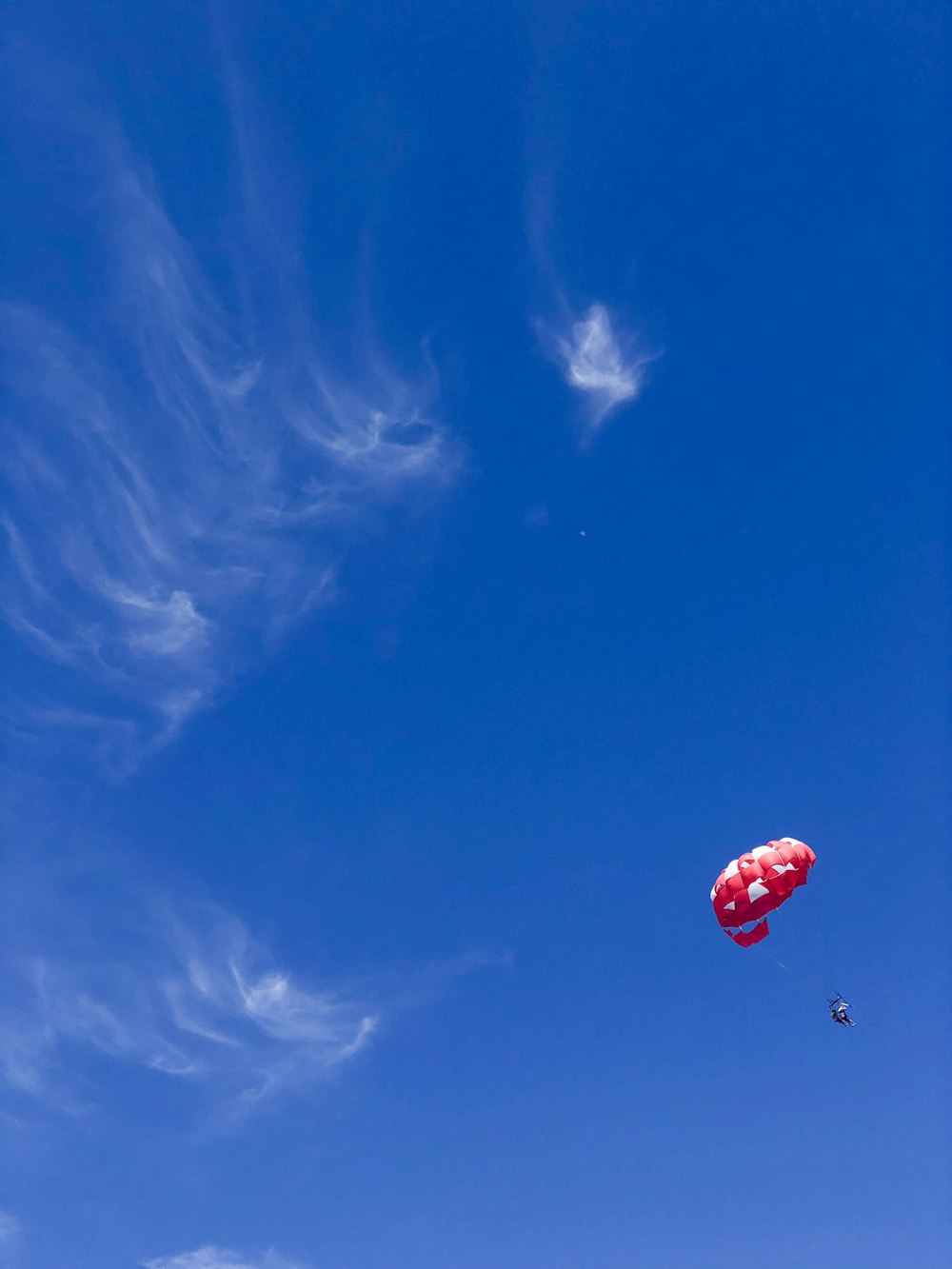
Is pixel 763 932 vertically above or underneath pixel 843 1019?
above

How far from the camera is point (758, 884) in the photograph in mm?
75688

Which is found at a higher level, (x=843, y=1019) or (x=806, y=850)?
(x=806, y=850)

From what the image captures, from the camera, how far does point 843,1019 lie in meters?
81.8

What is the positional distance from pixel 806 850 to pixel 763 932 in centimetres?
759

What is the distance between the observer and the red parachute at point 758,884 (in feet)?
248

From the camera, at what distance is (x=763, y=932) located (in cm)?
7912

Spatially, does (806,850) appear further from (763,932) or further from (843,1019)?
(843,1019)

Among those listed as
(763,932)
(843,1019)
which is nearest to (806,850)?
(763,932)

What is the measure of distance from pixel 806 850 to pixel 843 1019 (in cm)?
1583

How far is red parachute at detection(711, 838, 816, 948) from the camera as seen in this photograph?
248ft

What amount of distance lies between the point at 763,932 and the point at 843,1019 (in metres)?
11.2
